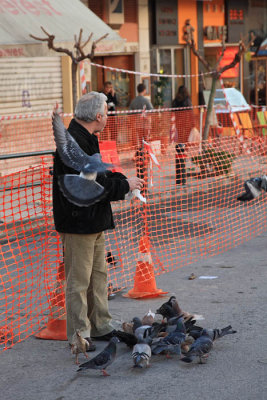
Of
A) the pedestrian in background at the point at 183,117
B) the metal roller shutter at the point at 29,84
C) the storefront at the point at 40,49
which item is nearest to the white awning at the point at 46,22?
the storefront at the point at 40,49

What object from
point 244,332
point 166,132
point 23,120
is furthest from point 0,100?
point 244,332

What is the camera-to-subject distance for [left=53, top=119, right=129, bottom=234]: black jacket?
5.93 m

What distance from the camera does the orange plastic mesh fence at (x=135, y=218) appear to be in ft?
25.3

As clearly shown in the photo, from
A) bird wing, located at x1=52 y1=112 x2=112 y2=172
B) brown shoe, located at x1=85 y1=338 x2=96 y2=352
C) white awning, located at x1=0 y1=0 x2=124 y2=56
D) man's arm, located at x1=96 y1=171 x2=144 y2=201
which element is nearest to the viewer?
bird wing, located at x1=52 y1=112 x2=112 y2=172

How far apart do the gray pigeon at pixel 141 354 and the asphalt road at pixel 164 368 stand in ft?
0.20

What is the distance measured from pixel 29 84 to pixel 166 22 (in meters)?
9.30

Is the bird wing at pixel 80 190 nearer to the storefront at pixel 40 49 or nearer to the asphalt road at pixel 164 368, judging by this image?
the asphalt road at pixel 164 368

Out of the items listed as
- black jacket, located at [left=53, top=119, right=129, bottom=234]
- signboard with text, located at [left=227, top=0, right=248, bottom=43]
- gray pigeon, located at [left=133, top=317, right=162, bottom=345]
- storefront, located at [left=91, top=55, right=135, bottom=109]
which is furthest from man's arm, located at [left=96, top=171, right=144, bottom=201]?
signboard with text, located at [left=227, top=0, right=248, bottom=43]

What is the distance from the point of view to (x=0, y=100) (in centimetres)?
1777

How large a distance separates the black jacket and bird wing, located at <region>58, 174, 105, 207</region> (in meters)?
0.08

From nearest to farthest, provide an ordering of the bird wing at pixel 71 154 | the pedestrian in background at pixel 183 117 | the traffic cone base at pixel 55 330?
the bird wing at pixel 71 154
the traffic cone base at pixel 55 330
the pedestrian in background at pixel 183 117

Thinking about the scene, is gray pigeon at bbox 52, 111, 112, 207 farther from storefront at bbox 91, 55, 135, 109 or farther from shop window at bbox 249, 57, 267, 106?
shop window at bbox 249, 57, 267, 106

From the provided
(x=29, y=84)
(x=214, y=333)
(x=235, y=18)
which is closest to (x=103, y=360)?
(x=214, y=333)

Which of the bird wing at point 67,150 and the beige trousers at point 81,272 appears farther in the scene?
the beige trousers at point 81,272
